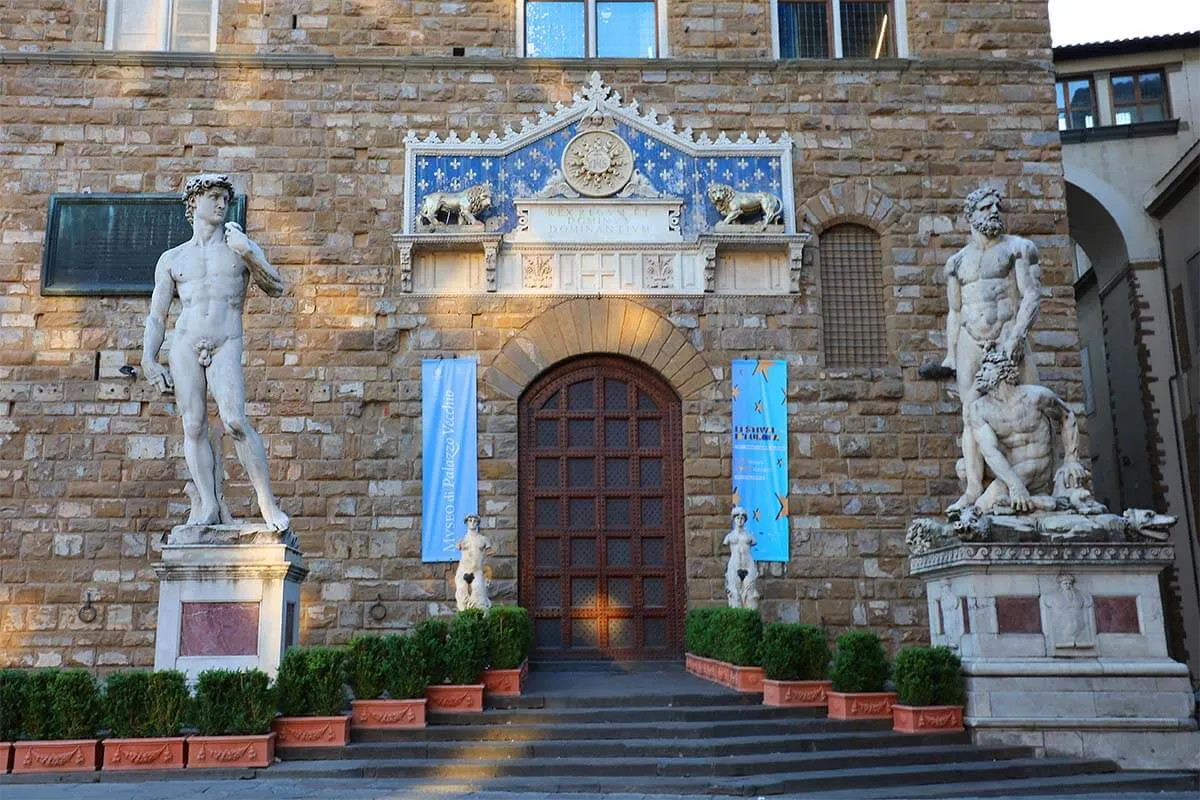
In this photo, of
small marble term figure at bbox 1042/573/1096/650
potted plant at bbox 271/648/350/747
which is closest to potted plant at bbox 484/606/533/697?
potted plant at bbox 271/648/350/747

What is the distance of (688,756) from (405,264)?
7.91 metres

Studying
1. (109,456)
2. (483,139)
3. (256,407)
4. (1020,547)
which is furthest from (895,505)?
(109,456)

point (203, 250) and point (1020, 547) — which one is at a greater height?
point (203, 250)

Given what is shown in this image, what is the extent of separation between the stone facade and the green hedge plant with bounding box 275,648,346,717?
4.64 metres

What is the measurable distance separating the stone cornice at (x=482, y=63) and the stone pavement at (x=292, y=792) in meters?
10.2

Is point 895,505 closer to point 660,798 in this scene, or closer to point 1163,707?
point 1163,707

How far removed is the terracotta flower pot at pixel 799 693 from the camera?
10531mm

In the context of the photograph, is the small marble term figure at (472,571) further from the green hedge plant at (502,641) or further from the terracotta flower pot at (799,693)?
the terracotta flower pot at (799,693)

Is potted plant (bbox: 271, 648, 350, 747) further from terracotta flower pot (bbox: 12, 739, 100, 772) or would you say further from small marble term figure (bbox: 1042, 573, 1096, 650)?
small marble term figure (bbox: 1042, 573, 1096, 650)

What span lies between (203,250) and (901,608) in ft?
30.8

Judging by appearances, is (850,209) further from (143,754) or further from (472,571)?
(143,754)

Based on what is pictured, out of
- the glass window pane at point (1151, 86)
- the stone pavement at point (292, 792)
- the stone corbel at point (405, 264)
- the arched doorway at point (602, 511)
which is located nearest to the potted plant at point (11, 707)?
the stone pavement at point (292, 792)

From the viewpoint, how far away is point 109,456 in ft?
47.1

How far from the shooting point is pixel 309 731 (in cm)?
933
